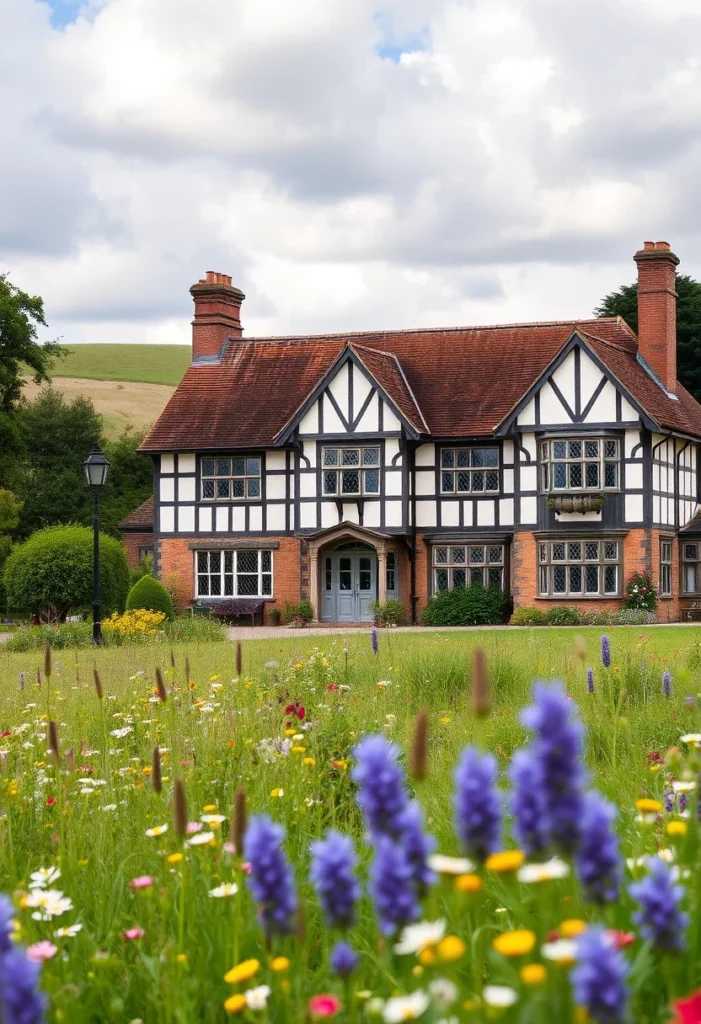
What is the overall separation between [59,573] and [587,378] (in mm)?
15967

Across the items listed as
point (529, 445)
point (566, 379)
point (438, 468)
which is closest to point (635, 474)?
point (529, 445)

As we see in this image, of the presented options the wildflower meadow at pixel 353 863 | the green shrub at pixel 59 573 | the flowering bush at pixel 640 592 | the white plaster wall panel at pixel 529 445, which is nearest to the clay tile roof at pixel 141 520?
the green shrub at pixel 59 573

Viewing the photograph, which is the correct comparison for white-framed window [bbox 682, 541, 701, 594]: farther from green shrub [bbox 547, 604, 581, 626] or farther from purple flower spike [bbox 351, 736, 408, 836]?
purple flower spike [bbox 351, 736, 408, 836]

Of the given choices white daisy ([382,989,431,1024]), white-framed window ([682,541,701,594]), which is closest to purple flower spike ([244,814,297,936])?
white daisy ([382,989,431,1024])

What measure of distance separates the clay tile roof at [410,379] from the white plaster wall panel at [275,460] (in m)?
0.72

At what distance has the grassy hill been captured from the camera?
12900cm

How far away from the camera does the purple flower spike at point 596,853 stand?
1908 millimetres

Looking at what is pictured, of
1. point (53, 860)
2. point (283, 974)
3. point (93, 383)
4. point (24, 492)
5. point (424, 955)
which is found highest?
point (93, 383)

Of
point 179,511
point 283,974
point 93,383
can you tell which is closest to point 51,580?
point 179,511

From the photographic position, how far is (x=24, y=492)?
Result: 6088 cm

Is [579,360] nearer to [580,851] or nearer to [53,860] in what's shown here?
[53,860]

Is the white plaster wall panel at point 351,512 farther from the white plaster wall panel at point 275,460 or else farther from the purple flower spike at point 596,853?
the purple flower spike at point 596,853

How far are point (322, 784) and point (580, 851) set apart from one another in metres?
5.32

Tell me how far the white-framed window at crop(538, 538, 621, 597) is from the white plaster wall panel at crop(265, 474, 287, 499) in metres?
8.58
